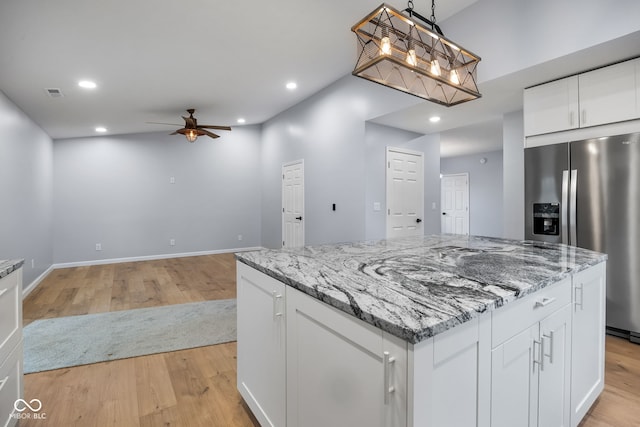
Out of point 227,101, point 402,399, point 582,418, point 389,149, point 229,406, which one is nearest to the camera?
point 402,399

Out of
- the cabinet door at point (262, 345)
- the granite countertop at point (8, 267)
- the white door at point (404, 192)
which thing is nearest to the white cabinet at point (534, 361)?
the cabinet door at point (262, 345)

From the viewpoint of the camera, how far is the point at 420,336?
2.44ft

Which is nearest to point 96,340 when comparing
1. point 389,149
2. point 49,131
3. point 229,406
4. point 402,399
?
point 229,406

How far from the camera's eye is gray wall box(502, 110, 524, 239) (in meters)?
3.94

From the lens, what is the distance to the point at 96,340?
109 inches

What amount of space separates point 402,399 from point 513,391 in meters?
0.59

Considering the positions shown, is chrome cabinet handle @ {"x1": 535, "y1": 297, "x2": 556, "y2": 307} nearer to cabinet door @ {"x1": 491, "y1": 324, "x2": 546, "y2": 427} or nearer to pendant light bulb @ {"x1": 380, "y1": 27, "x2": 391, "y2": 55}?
cabinet door @ {"x1": 491, "y1": 324, "x2": 546, "y2": 427}

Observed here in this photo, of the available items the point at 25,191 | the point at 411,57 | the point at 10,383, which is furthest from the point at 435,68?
the point at 25,191

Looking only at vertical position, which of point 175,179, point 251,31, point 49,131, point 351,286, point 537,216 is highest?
point 251,31

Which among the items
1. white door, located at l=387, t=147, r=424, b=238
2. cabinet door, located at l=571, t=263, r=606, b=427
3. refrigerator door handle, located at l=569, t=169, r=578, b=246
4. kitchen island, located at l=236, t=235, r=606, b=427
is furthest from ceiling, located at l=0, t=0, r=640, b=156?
kitchen island, located at l=236, t=235, r=606, b=427

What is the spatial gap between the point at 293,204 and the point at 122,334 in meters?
3.70

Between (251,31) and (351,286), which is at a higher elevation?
(251,31)

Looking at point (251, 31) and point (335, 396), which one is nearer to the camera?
point (335, 396)

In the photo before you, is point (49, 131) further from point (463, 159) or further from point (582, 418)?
point (463, 159)
